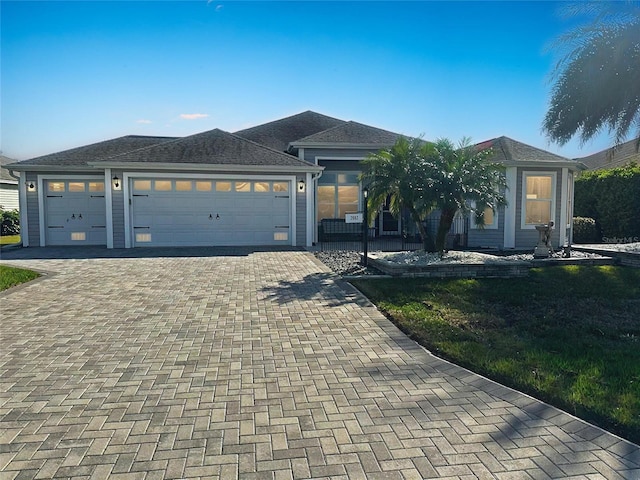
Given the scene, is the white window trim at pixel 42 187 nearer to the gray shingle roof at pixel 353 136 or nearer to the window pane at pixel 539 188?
the gray shingle roof at pixel 353 136

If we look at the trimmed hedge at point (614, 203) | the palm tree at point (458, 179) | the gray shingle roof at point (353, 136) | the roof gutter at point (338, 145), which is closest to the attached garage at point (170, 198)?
the roof gutter at point (338, 145)

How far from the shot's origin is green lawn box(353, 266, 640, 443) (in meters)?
3.68

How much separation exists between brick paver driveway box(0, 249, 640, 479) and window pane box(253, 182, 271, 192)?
30.0ft

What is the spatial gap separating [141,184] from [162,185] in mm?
681

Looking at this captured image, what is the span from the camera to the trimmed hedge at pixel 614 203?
1698 centimetres

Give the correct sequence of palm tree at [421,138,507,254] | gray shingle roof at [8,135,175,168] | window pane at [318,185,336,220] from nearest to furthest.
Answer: palm tree at [421,138,507,254]
gray shingle roof at [8,135,175,168]
window pane at [318,185,336,220]

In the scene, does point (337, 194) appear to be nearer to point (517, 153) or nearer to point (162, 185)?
point (517, 153)

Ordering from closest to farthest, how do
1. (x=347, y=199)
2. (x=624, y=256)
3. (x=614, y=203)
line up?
(x=624, y=256) → (x=614, y=203) → (x=347, y=199)

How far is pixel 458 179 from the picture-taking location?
966 cm

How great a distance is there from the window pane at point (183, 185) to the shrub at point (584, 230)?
50.2 feet

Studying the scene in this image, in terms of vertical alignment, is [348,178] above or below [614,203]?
above

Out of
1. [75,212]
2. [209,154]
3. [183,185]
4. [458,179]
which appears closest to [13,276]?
[183,185]

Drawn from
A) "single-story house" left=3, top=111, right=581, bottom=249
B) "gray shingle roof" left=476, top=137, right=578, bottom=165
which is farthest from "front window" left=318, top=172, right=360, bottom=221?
"gray shingle roof" left=476, top=137, right=578, bottom=165

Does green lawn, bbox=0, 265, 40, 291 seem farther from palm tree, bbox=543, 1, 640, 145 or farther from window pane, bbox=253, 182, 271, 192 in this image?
palm tree, bbox=543, 1, 640, 145
